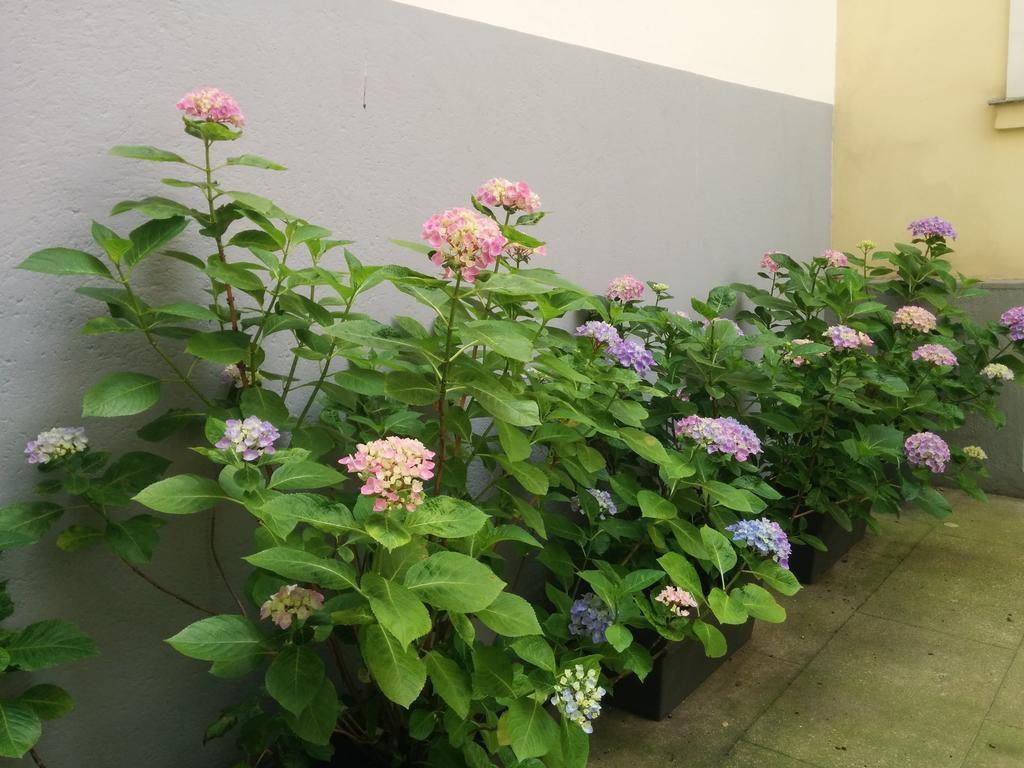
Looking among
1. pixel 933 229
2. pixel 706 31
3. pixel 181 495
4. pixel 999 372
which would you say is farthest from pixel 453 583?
pixel 933 229

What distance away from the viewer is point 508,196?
1.79 meters

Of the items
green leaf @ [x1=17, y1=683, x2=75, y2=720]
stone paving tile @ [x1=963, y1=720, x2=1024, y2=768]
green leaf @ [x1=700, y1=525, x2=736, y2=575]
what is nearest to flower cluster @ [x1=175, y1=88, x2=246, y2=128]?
green leaf @ [x1=17, y1=683, x2=75, y2=720]

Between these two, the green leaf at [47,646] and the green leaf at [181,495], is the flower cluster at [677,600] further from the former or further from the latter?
the green leaf at [47,646]

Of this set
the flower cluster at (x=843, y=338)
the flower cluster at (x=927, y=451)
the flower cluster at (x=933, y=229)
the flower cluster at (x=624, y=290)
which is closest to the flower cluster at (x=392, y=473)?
the flower cluster at (x=624, y=290)

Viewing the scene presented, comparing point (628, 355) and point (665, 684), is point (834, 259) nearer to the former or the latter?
point (628, 355)

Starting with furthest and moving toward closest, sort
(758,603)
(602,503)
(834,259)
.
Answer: (834,259) < (602,503) < (758,603)

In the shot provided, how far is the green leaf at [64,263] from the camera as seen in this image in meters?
1.40

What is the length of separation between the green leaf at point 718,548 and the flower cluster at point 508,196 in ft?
2.64

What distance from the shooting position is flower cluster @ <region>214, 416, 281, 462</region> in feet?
4.48

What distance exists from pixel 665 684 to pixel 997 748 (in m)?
0.77

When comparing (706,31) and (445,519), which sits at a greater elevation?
(706,31)

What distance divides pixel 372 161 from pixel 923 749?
187 cm

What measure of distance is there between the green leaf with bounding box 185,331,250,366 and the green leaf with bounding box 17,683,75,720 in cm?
58

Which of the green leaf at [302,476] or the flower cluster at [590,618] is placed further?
the flower cluster at [590,618]
